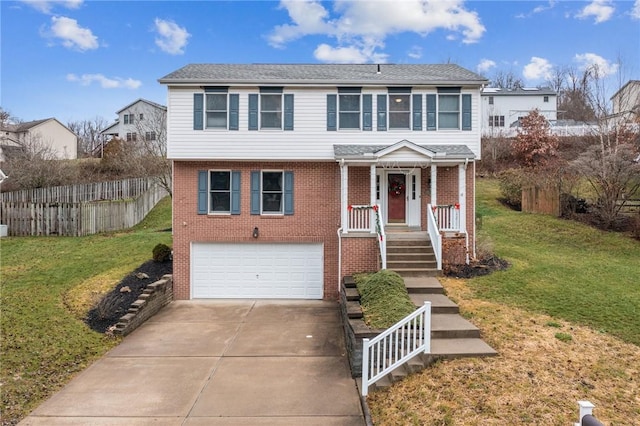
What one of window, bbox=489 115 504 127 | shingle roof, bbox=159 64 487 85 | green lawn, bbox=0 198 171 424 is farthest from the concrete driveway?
window, bbox=489 115 504 127

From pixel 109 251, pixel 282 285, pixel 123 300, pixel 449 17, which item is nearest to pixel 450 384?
pixel 282 285

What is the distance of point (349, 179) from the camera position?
13086 mm

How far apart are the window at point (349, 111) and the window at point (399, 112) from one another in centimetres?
112

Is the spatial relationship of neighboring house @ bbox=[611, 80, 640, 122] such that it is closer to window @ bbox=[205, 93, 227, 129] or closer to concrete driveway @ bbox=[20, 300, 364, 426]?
window @ bbox=[205, 93, 227, 129]

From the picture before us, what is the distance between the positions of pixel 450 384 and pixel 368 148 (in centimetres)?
832

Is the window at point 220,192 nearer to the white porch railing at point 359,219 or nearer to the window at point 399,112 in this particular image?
the white porch railing at point 359,219

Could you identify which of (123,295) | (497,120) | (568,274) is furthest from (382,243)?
(497,120)

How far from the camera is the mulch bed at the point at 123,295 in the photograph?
391 inches

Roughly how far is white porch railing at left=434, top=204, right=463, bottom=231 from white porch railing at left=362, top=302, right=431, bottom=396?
→ 6.05 m

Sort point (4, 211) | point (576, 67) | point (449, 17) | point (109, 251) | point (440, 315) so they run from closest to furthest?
point (440, 315), point (109, 251), point (4, 211), point (449, 17), point (576, 67)

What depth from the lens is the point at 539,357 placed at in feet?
21.0

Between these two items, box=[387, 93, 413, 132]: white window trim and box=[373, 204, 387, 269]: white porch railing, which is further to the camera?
box=[387, 93, 413, 132]: white window trim

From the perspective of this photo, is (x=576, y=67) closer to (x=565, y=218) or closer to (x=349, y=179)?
(x=565, y=218)

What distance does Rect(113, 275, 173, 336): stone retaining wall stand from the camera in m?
9.66
